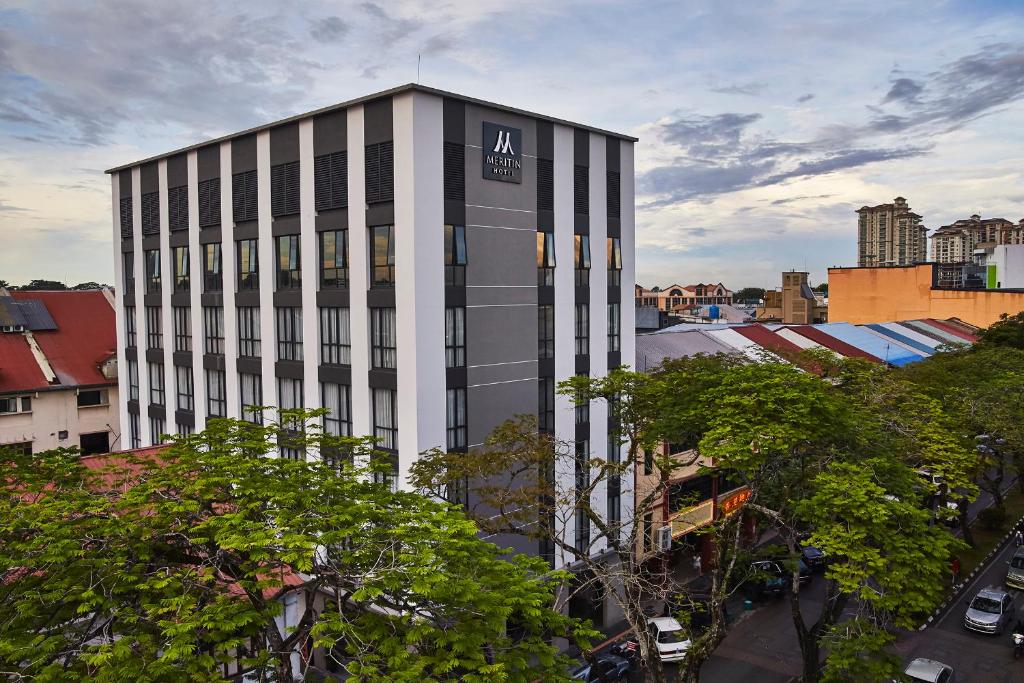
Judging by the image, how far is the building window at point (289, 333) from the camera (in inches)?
1242

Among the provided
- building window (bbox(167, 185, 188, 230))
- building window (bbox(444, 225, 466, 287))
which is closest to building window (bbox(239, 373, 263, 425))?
building window (bbox(167, 185, 188, 230))

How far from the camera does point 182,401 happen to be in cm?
3878

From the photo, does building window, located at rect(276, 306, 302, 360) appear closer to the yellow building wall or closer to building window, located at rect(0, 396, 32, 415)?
building window, located at rect(0, 396, 32, 415)

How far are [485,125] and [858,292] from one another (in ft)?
231

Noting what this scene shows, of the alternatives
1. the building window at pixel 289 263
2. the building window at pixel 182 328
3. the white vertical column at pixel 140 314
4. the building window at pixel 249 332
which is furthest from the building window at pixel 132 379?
the building window at pixel 289 263

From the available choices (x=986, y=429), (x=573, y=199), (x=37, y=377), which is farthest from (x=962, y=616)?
(x=37, y=377)

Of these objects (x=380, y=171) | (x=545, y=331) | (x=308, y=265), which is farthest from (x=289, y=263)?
(x=545, y=331)

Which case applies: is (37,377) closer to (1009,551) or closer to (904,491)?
(904,491)

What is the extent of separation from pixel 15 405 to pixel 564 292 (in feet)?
101

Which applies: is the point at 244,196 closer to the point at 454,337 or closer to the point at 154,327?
the point at 154,327

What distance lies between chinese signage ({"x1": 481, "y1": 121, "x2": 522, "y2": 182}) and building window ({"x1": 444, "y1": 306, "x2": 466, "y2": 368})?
5323 mm

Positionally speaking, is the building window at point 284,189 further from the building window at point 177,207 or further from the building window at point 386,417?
the building window at point 386,417

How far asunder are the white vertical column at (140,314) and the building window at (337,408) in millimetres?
16487

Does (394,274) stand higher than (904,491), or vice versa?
(394,274)
